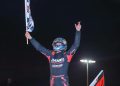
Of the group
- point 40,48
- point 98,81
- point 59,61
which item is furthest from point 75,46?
point 98,81

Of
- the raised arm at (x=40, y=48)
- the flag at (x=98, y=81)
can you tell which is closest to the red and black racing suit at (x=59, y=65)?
the raised arm at (x=40, y=48)

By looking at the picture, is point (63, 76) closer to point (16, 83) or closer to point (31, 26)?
point (31, 26)

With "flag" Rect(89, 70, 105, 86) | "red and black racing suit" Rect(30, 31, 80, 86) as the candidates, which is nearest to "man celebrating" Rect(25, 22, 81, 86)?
"red and black racing suit" Rect(30, 31, 80, 86)

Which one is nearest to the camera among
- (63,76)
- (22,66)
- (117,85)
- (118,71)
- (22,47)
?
(63,76)

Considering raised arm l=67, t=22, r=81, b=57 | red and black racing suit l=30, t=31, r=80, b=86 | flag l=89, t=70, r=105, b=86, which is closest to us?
flag l=89, t=70, r=105, b=86

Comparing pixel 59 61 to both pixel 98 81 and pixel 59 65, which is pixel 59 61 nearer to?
pixel 59 65

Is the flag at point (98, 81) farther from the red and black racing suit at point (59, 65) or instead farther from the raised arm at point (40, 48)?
the raised arm at point (40, 48)

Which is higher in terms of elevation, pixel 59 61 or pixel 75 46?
pixel 75 46

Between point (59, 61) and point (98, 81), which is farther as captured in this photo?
point (59, 61)

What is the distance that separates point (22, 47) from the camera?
4672cm

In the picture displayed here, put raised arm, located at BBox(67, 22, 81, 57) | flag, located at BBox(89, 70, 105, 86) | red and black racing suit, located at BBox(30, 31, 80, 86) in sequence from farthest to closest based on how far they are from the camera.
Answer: raised arm, located at BBox(67, 22, 81, 57)
red and black racing suit, located at BBox(30, 31, 80, 86)
flag, located at BBox(89, 70, 105, 86)

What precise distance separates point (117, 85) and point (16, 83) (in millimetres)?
13461

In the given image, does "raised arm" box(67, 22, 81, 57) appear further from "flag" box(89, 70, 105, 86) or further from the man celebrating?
"flag" box(89, 70, 105, 86)

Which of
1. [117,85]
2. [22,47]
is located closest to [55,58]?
[22,47]
